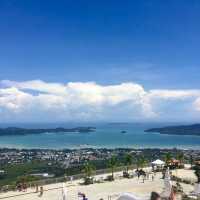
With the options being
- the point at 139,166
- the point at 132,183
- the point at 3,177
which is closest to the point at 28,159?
the point at 3,177

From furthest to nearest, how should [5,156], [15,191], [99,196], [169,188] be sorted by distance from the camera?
[5,156] < [15,191] < [99,196] < [169,188]

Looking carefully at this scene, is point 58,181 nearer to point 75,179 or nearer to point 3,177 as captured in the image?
point 75,179

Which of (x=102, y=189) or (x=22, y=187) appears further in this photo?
(x=22, y=187)

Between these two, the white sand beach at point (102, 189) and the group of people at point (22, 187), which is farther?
the group of people at point (22, 187)

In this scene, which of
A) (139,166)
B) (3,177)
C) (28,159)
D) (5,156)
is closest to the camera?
(139,166)

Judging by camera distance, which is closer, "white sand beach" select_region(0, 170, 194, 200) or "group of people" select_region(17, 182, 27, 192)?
"white sand beach" select_region(0, 170, 194, 200)

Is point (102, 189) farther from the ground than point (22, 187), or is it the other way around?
point (22, 187)

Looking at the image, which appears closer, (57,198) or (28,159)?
(57,198)
